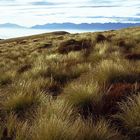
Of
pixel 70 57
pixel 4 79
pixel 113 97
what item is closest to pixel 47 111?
pixel 113 97

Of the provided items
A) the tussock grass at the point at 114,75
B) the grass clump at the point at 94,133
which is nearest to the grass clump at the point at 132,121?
the grass clump at the point at 94,133

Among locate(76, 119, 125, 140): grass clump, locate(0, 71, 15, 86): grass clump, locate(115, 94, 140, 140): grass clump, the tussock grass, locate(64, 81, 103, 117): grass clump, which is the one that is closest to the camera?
locate(76, 119, 125, 140): grass clump

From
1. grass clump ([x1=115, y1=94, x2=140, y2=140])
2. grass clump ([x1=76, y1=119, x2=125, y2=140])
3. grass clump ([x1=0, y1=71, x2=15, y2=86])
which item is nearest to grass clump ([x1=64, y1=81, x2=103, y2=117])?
grass clump ([x1=115, y1=94, x2=140, y2=140])

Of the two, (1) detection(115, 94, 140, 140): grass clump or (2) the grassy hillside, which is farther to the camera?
(1) detection(115, 94, 140, 140): grass clump

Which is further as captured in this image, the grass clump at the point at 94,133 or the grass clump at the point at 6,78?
the grass clump at the point at 6,78

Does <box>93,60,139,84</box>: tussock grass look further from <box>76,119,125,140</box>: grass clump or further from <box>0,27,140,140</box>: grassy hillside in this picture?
<box>76,119,125,140</box>: grass clump

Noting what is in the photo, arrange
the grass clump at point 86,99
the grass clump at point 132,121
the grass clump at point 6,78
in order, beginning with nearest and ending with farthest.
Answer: the grass clump at point 132,121 < the grass clump at point 86,99 < the grass clump at point 6,78

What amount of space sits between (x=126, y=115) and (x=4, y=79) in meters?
6.85

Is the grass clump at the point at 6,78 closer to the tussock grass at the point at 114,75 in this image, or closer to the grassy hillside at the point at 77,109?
the grassy hillside at the point at 77,109

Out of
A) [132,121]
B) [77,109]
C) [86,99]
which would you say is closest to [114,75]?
[86,99]

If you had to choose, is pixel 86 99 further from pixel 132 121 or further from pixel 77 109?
pixel 132 121

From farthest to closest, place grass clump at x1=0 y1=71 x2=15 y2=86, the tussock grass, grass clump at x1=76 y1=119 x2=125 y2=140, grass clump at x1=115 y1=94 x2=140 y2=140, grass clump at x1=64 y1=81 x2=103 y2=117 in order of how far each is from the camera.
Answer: grass clump at x1=0 y1=71 x2=15 y2=86 → the tussock grass → grass clump at x1=64 y1=81 x2=103 y2=117 → grass clump at x1=115 y1=94 x2=140 y2=140 → grass clump at x1=76 y1=119 x2=125 y2=140

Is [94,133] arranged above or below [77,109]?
above

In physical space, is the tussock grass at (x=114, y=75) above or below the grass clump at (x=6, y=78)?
above
